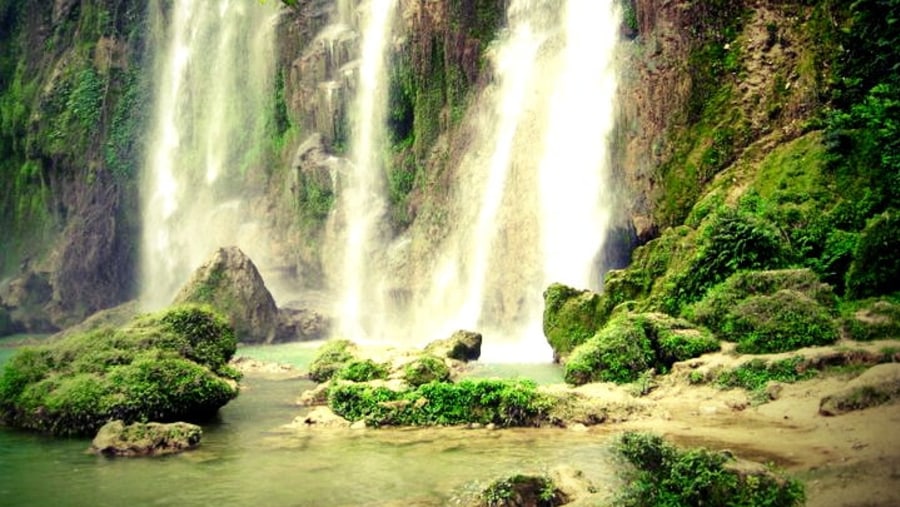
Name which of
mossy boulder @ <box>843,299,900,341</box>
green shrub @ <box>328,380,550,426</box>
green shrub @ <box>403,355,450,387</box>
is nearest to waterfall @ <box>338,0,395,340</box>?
green shrub @ <box>403,355,450,387</box>

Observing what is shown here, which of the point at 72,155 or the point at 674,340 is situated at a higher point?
the point at 72,155

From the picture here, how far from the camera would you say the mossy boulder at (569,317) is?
22.0 m

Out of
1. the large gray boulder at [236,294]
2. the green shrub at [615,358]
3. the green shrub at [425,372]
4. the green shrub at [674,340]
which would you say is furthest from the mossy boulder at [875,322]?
the large gray boulder at [236,294]

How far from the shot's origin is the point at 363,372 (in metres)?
18.0

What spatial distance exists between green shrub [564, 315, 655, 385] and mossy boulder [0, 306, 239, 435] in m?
6.95

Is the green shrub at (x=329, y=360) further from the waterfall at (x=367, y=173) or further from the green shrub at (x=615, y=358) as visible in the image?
the waterfall at (x=367, y=173)

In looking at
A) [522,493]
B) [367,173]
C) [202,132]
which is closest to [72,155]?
[202,132]

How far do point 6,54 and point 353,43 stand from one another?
30.1m

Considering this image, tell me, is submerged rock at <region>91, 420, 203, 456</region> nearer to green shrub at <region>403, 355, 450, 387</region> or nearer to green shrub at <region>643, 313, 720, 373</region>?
green shrub at <region>403, 355, 450, 387</region>

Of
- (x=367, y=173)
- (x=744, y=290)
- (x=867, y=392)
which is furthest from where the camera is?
(x=367, y=173)

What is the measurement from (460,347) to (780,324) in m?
9.66

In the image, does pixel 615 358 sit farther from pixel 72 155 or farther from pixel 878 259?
pixel 72 155

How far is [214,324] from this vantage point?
19.6 m

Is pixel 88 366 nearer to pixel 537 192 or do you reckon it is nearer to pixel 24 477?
pixel 24 477
